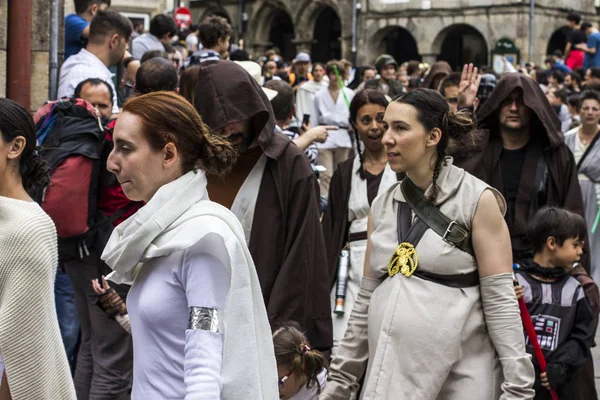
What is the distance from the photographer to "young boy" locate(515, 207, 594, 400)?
5887mm

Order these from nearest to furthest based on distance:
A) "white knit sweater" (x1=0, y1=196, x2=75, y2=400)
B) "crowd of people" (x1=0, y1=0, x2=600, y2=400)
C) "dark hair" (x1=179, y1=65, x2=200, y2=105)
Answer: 1. "crowd of people" (x1=0, y1=0, x2=600, y2=400)
2. "white knit sweater" (x1=0, y1=196, x2=75, y2=400)
3. "dark hair" (x1=179, y1=65, x2=200, y2=105)

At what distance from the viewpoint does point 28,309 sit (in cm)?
409

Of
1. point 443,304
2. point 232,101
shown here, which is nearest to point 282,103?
point 232,101

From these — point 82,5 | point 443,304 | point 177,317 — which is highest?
point 82,5

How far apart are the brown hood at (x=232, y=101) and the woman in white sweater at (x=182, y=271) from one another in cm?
166

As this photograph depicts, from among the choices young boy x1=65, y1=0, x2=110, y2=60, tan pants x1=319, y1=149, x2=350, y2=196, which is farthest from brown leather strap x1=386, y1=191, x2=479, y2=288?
tan pants x1=319, y1=149, x2=350, y2=196

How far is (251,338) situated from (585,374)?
3303 millimetres

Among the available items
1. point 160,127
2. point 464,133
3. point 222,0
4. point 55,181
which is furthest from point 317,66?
point 222,0

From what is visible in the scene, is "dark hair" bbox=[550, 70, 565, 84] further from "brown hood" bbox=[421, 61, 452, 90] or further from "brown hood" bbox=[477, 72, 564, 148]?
"brown hood" bbox=[477, 72, 564, 148]

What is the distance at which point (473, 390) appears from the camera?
14.7ft

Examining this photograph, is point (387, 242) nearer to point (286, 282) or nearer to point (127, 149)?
point (286, 282)

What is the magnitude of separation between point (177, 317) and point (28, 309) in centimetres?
110

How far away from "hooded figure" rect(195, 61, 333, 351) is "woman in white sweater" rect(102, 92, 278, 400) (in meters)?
1.70

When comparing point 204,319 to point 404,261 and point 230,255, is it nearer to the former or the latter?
point 230,255
